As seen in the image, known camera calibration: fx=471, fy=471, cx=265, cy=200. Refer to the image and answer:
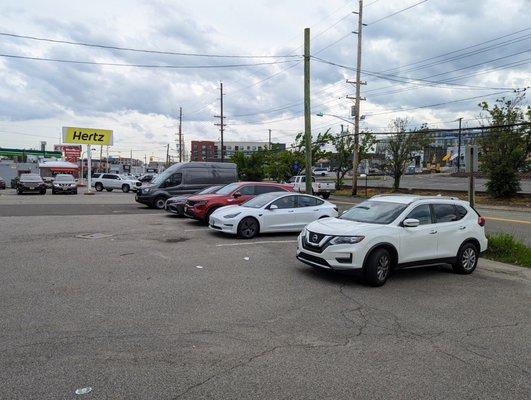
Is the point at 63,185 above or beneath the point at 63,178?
beneath

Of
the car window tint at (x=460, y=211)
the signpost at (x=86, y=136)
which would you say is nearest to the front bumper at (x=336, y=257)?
the car window tint at (x=460, y=211)

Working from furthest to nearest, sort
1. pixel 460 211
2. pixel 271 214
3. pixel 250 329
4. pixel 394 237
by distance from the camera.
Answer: pixel 271 214, pixel 460 211, pixel 394 237, pixel 250 329

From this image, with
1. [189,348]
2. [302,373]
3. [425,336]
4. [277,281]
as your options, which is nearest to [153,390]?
[189,348]

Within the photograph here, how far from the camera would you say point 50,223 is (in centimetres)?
1625

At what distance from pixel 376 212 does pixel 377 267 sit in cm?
137

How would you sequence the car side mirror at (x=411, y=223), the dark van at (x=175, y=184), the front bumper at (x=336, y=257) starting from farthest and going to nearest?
the dark van at (x=175, y=184) < the car side mirror at (x=411, y=223) < the front bumper at (x=336, y=257)

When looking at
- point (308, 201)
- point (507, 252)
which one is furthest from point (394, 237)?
point (308, 201)

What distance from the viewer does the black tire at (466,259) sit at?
30.2 feet

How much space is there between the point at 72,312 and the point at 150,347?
1.70 metres

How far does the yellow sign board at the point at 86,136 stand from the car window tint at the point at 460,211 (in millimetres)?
39915

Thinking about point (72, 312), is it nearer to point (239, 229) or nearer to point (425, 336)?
point (425, 336)

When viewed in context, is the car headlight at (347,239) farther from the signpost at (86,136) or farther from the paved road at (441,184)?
the signpost at (86,136)

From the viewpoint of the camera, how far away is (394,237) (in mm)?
8172

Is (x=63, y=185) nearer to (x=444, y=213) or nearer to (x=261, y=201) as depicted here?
(x=261, y=201)
